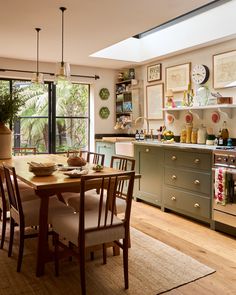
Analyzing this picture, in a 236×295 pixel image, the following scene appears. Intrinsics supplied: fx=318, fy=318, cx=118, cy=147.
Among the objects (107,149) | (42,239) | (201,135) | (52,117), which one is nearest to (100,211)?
(42,239)

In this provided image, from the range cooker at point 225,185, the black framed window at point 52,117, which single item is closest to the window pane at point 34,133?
the black framed window at point 52,117

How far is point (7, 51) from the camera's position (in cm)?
461

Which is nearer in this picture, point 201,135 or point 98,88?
point 201,135

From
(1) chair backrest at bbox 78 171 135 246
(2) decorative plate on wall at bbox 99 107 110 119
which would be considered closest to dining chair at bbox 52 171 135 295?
(1) chair backrest at bbox 78 171 135 246

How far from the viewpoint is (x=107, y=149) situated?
17.9 ft

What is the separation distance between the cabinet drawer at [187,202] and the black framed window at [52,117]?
2.33 meters

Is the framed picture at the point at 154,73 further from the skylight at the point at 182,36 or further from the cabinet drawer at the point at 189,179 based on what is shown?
the cabinet drawer at the point at 189,179

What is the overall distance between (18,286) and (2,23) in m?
2.61

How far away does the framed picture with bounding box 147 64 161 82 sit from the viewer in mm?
5168

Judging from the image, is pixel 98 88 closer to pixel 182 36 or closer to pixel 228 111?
pixel 182 36

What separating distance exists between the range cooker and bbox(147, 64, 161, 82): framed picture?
2.17 meters

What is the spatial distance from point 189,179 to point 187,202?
0.29m

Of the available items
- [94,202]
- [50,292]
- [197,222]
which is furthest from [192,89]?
[50,292]

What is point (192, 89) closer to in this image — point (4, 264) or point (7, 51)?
point (7, 51)
